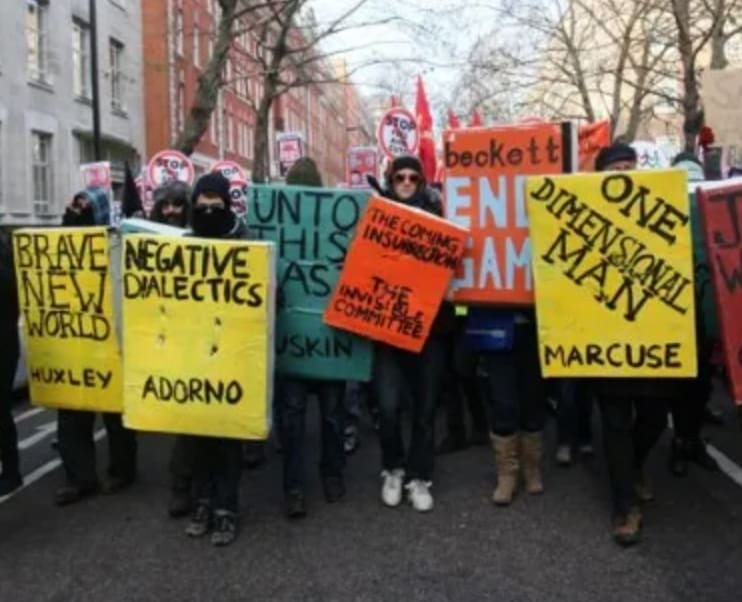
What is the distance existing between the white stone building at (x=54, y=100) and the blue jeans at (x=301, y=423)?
15.4m

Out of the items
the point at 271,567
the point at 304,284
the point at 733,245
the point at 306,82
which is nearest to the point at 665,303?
the point at 733,245

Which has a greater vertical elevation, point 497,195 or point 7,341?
point 497,195

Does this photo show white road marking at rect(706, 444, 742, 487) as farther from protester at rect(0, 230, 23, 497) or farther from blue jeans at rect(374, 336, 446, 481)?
protester at rect(0, 230, 23, 497)

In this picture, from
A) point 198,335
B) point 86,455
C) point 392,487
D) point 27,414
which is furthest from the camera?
point 27,414

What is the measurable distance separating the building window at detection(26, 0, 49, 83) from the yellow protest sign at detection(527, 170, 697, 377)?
21627mm

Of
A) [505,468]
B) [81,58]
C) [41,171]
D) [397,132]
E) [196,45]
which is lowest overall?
[505,468]

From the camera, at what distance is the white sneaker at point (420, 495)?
5.55m

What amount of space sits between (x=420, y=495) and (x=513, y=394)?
0.71 meters

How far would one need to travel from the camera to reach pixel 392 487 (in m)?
5.69

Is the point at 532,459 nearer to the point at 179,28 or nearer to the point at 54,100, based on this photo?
the point at 54,100

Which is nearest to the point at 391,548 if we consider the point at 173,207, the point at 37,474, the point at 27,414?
the point at 173,207

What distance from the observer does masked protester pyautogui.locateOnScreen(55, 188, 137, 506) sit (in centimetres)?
595

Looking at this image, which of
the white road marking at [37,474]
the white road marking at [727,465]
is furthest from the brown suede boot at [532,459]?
the white road marking at [37,474]

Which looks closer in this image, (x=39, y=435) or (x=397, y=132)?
(x=39, y=435)
